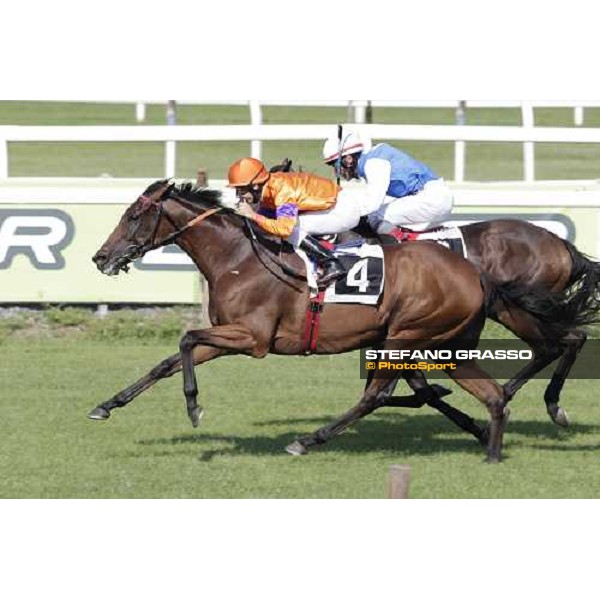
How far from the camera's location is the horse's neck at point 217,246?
373 inches

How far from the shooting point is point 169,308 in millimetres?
13836

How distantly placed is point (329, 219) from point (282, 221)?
35 cm

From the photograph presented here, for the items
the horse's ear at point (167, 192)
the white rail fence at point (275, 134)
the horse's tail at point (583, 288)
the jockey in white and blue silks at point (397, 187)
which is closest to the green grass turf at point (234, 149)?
the white rail fence at point (275, 134)

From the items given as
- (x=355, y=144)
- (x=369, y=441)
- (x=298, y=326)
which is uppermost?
(x=355, y=144)

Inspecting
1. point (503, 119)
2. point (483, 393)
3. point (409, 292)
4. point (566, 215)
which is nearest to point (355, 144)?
point (409, 292)

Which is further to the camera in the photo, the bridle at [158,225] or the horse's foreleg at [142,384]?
the bridle at [158,225]

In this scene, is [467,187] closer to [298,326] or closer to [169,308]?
[169,308]

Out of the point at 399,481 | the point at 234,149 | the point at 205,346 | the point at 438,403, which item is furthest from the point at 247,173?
the point at 234,149

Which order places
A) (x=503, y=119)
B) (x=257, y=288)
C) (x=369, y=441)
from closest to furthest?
1. (x=257, y=288)
2. (x=369, y=441)
3. (x=503, y=119)

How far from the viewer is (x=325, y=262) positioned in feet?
30.6

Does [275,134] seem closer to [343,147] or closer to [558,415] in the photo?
[343,147]

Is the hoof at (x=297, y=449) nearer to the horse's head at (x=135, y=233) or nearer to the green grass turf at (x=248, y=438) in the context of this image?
the green grass turf at (x=248, y=438)

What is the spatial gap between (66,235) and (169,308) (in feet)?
3.66

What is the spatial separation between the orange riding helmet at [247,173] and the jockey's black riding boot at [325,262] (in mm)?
469
